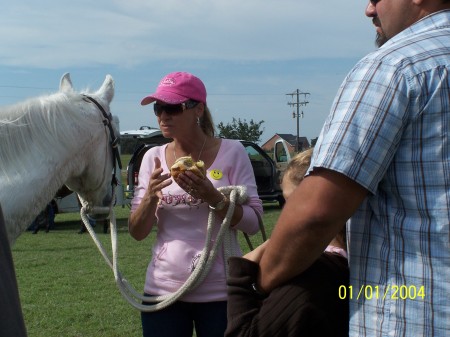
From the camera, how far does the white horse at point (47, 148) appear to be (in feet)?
9.34

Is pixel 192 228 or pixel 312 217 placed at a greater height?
pixel 312 217

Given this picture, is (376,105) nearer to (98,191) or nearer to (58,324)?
(98,191)

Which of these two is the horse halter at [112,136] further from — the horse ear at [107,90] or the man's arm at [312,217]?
the man's arm at [312,217]

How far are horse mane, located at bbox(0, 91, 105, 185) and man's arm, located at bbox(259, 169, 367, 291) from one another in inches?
72.1

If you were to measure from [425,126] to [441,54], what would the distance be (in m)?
0.18

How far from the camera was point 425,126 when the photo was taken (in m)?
1.35

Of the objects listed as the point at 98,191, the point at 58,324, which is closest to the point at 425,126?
the point at 98,191

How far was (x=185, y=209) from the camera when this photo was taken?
2840mm

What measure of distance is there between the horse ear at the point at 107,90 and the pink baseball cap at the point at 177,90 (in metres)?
0.67

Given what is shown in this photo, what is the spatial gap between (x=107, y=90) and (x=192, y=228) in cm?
122

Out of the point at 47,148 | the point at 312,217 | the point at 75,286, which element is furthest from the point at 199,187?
the point at 75,286
